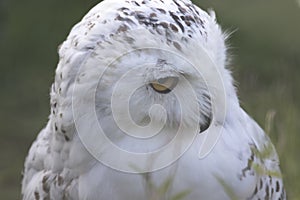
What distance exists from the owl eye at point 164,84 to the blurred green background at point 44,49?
237 centimetres

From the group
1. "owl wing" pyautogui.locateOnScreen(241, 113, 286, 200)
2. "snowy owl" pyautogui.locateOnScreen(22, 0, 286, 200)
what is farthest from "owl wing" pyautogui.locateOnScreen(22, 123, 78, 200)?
"owl wing" pyautogui.locateOnScreen(241, 113, 286, 200)

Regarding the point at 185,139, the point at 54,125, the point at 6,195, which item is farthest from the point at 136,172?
the point at 6,195

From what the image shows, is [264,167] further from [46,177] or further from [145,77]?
[46,177]

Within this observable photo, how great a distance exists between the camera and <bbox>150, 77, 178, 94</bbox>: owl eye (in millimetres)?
2240

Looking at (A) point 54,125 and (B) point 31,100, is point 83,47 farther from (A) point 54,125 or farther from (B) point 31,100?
(B) point 31,100

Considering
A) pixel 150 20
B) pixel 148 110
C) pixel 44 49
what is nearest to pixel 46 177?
pixel 148 110

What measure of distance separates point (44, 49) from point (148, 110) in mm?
3179

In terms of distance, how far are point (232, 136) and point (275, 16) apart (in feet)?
8.99

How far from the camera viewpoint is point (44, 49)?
538 centimetres

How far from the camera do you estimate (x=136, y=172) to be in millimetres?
2336

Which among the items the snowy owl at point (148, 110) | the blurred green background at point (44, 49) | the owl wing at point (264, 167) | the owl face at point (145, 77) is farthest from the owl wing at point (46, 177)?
the blurred green background at point (44, 49)

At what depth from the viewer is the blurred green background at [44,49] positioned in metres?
4.89

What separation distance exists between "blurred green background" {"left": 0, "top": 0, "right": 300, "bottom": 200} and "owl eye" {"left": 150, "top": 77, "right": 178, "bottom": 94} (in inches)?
93.2

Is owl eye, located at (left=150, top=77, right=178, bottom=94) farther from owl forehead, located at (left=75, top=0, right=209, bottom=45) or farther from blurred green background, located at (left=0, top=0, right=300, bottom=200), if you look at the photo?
blurred green background, located at (left=0, top=0, right=300, bottom=200)
